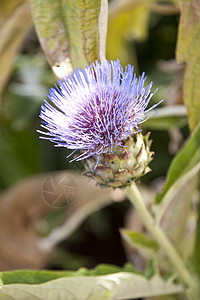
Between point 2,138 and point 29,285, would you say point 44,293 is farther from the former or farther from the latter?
point 2,138

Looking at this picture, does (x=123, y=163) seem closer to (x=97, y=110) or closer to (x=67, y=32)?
(x=97, y=110)

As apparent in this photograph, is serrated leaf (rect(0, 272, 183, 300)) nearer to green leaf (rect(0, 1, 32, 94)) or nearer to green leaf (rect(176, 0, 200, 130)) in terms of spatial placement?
green leaf (rect(176, 0, 200, 130))

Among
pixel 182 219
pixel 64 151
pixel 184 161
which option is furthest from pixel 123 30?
pixel 184 161

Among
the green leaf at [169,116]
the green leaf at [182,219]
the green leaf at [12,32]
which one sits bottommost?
the green leaf at [182,219]

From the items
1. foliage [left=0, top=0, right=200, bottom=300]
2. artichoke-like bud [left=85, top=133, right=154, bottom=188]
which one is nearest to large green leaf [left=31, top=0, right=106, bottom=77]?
foliage [left=0, top=0, right=200, bottom=300]

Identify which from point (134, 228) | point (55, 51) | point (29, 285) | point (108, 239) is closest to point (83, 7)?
point (55, 51)

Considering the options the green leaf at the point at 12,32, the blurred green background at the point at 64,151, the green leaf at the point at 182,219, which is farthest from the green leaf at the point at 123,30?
the green leaf at the point at 182,219

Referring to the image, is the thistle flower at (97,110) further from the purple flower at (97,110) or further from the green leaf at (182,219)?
the green leaf at (182,219)
